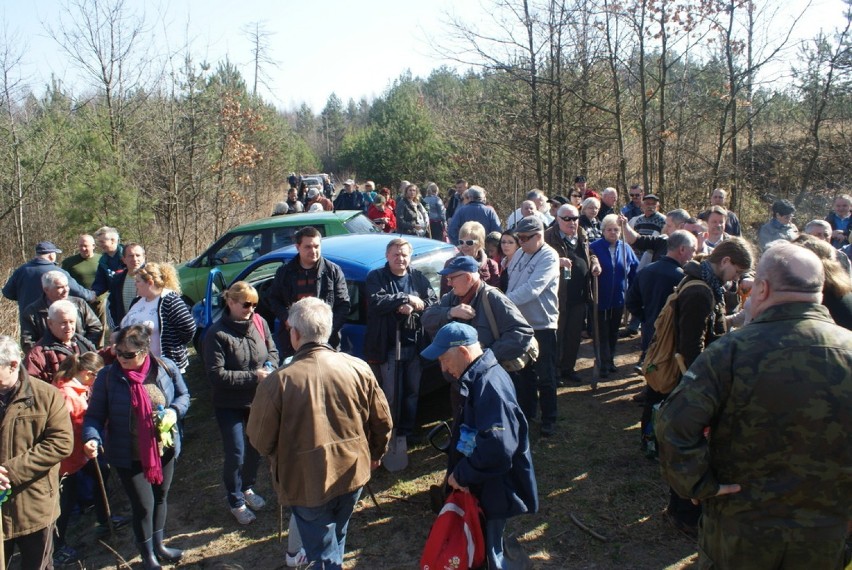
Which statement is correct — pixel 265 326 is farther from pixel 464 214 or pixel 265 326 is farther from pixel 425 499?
pixel 464 214

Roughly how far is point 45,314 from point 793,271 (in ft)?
18.8

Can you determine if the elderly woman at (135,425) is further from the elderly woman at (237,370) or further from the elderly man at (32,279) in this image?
the elderly man at (32,279)

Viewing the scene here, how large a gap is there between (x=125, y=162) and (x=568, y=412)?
12.4m

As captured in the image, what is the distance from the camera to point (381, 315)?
521 cm

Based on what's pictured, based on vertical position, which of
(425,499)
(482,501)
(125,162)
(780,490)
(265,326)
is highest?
(125,162)

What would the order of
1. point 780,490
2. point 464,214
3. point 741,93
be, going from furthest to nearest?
1. point 741,93
2. point 464,214
3. point 780,490

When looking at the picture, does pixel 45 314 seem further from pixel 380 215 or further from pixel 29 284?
pixel 380 215

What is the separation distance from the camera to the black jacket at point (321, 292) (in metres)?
5.58

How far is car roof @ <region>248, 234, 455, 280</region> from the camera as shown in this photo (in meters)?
5.99

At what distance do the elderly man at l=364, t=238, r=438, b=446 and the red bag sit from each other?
6.44 ft

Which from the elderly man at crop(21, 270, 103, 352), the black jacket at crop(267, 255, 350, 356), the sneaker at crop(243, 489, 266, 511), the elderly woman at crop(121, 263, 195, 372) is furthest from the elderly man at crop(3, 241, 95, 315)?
the sneaker at crop(243, 489, 266, 511)

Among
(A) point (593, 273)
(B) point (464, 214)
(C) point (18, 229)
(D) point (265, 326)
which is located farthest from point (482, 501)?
(C) point (18, 229)

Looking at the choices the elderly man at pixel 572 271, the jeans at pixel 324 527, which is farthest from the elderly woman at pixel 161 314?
the elderly man at pixel 572 271

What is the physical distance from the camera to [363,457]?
3.54 m
